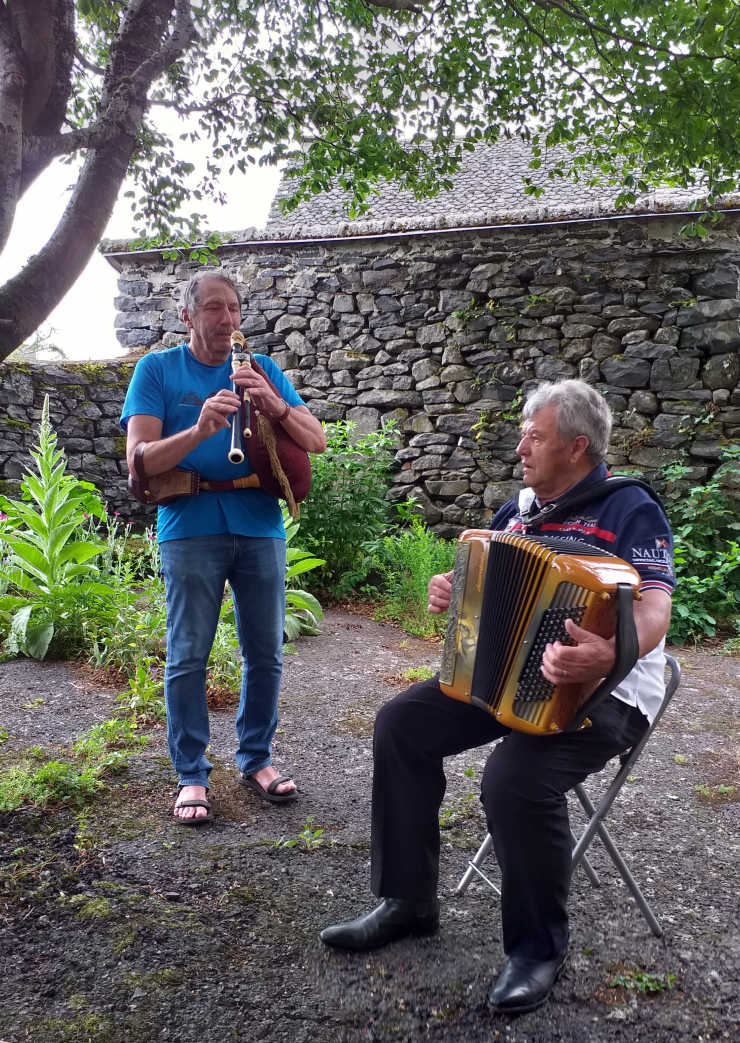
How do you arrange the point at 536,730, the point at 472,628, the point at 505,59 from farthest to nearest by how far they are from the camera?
the point at 505,59 < the point at 472,628 < the point at 536,730

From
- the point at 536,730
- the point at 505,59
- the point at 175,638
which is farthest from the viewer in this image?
the point at 505,59

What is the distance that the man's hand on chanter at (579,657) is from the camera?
1672mm

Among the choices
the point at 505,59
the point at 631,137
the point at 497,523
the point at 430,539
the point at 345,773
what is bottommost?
the point at 345,773

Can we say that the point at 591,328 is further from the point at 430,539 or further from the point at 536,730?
the point at 536,730

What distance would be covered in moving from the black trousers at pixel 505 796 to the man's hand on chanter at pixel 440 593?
22 centimetres

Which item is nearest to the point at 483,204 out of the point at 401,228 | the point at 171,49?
the point at 401,228

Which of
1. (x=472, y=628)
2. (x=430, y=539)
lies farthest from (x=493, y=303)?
(x=472, y=628)

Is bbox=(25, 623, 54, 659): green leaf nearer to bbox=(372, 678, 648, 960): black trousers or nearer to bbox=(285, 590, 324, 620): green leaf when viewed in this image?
bbox=(285, 590, 324, 620): green leaf

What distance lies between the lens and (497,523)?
2.40m

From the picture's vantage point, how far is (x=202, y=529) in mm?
2492

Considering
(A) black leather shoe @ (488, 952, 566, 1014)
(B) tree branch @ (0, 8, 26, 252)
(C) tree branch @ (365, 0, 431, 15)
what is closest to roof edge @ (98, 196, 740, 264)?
(C) tree branch @ (365, 0, 431, 15)

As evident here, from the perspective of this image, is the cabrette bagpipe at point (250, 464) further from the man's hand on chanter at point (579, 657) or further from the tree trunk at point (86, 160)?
the man's hand on chanter at point (579, 657)

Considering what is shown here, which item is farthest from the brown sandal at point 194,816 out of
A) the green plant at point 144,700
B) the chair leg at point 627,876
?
the chair leg at point 627,876

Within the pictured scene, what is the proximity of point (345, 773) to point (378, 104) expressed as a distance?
3075 millimetres
